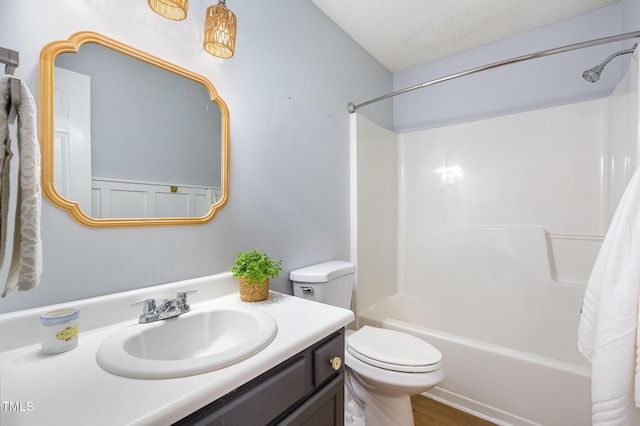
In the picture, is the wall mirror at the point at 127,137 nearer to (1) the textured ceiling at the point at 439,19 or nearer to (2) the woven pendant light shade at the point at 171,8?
(2) the woven pendant light shade at the point at 171,8

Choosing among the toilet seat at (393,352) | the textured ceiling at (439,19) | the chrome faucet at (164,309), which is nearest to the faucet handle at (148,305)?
the chrome faucet at (164,309)

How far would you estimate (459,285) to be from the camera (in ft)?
7.16

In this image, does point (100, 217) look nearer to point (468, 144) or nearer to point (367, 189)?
point (367, 189)

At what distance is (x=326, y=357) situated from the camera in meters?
0.90

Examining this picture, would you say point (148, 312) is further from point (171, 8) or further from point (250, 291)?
point (171, 8)

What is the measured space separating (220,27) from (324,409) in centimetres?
136

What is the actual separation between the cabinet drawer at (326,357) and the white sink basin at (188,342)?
163 millimetres

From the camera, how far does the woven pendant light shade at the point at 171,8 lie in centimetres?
94

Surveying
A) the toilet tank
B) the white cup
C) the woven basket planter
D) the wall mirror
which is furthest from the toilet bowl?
the white cup

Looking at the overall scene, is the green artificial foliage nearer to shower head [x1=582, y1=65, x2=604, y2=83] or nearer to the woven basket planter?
the woven basket planter

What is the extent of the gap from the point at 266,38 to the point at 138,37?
0.61 m

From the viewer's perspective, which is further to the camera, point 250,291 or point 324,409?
point 250,291

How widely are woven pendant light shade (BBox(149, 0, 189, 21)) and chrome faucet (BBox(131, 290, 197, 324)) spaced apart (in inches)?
37.3

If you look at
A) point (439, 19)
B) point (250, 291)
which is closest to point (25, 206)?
point (250, 291)
